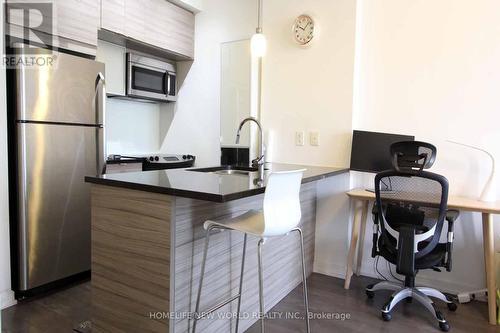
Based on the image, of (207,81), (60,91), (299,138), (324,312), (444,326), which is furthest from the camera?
Answer: (207,81)

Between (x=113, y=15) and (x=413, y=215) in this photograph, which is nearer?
(x=413, y=215)

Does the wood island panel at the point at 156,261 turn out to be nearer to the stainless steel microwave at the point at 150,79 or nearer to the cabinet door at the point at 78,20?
the cabinet door at the point at 78,20

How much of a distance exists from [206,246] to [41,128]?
159 cm

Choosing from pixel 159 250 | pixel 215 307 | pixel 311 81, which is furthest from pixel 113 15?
pixel 215 307

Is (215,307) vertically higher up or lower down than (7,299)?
higher up

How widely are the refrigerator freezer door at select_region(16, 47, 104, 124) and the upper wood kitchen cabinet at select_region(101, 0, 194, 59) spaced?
571 mm

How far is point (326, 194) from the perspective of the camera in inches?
125

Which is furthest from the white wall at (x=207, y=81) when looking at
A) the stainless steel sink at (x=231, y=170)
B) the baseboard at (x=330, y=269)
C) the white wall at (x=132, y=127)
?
the baseboard at (x=330, y=269)

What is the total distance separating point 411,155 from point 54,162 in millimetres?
2473

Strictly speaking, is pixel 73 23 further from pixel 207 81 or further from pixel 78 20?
pixel 207 81

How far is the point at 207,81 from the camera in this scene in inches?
157

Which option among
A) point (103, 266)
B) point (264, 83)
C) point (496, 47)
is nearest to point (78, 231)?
point (103, 266)

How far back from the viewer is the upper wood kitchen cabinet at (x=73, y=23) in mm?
2598

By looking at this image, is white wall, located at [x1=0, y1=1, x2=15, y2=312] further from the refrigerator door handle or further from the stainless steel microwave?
the stainless steel microwave
